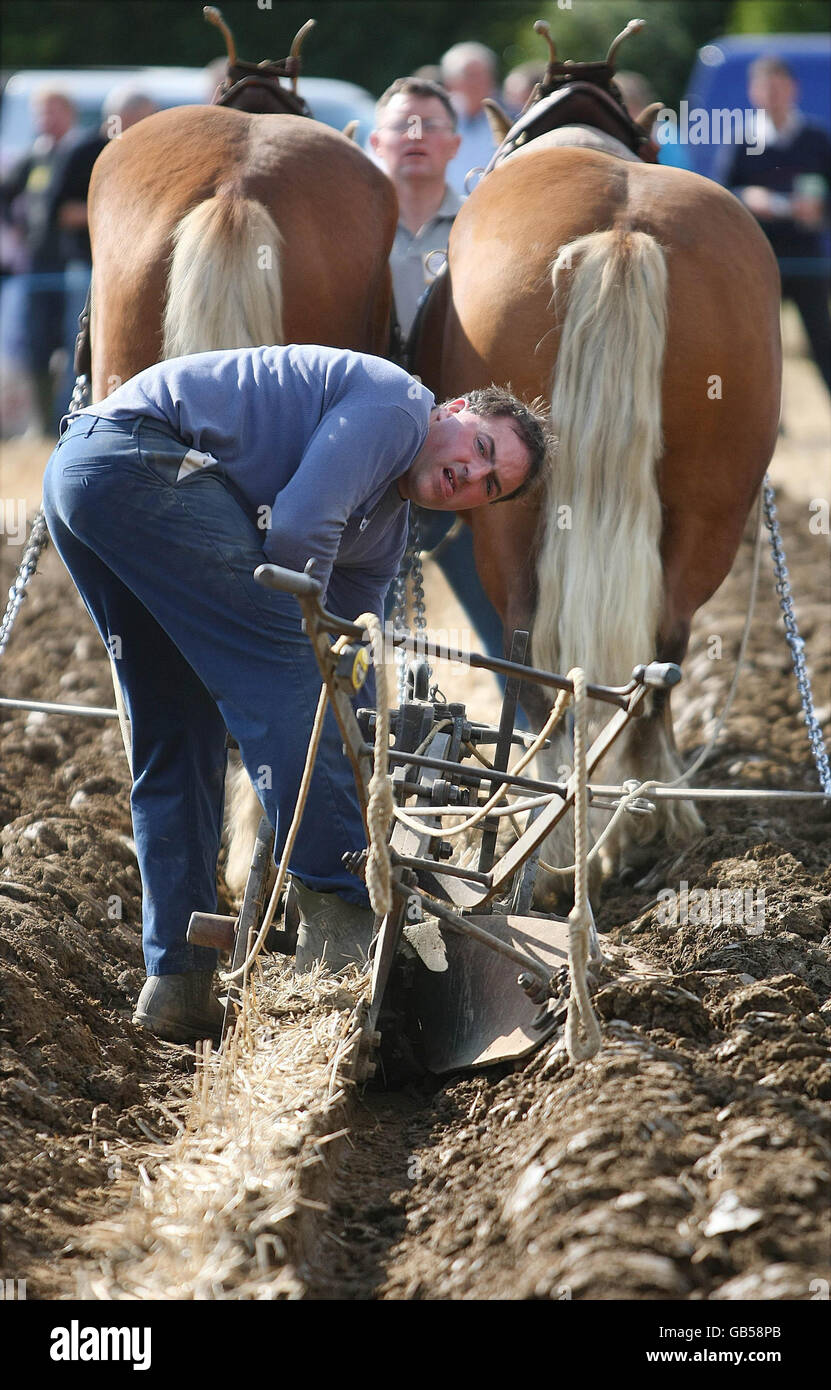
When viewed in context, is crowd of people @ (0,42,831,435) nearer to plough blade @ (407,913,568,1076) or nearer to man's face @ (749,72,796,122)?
man's face @ (749,72,796,122)

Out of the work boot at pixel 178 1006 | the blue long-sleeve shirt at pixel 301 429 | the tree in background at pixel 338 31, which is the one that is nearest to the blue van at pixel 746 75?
the tree in background at pixel 338 31

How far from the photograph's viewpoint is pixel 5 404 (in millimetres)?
11406

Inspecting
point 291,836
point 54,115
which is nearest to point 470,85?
point 54,115

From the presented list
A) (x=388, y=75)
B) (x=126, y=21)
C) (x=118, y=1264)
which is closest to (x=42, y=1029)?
(x=118, y=1264)

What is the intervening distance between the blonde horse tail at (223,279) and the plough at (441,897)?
3.57 ft

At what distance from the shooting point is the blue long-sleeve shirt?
2.60 meters

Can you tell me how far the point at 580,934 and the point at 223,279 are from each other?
2.10 meters

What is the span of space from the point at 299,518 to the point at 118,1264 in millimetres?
1274

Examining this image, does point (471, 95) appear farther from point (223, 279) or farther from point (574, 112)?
point (223, 279)

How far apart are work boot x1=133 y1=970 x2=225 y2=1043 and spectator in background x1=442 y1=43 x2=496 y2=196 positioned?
6467mm

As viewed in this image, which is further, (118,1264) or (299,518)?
(299,518)

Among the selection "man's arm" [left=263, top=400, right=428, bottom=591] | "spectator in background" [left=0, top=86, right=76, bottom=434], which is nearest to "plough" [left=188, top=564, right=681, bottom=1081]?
"man's arm" [left=263, top=400, right=428, bottom=591]

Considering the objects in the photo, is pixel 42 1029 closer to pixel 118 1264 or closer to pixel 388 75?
pixel 118 1264

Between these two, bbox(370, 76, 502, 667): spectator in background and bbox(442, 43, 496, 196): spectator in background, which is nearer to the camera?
bbox(370, 76, 502, 667): spectator in background
